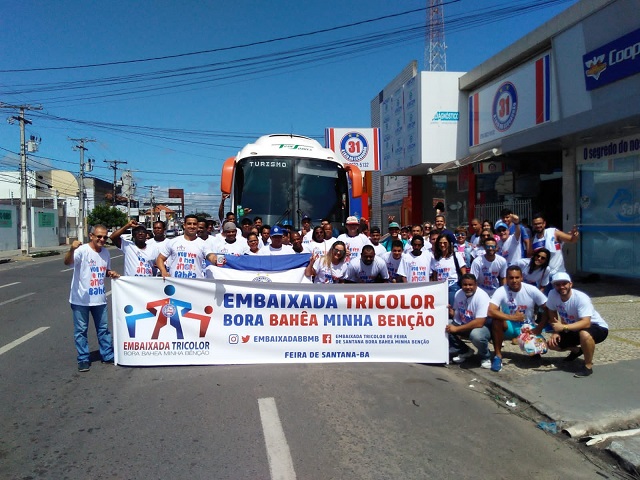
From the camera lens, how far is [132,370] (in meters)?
6.23

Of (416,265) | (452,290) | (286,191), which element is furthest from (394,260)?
(286,191)

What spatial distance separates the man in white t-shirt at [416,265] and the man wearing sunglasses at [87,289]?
3.85 m

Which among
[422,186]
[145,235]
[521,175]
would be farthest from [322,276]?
[422,186]

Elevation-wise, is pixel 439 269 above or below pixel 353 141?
below

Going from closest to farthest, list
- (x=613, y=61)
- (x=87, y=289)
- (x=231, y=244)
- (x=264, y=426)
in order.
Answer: (x=264, y=426), (x=87, y=289), (x=231, y=244), (x=613, y=61)

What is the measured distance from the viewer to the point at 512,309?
21.1 feet

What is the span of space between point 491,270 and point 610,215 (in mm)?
6296

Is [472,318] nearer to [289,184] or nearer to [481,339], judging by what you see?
[481,339]

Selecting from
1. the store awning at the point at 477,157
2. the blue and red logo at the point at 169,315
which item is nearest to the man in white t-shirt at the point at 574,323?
the blue and red logo at the point at 169,315

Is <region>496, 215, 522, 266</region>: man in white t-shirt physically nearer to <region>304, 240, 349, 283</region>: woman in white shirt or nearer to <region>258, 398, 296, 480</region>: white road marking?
<region>304, 240, 349, 283</region>: woman in white shirt

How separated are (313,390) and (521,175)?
12.6m

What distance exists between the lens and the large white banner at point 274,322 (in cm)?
635

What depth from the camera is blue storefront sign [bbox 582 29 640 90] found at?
10.6m

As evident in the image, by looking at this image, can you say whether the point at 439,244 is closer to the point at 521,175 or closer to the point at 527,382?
the point at 527,382
